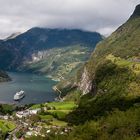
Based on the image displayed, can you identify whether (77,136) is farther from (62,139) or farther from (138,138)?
(138,138)

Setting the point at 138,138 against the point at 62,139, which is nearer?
the point at 138,138

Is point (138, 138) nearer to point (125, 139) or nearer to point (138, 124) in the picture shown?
point (125, 139)

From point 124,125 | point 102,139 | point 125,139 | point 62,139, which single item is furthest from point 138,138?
point 62,139

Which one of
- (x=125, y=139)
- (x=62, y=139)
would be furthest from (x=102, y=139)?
(x=62, y=139)

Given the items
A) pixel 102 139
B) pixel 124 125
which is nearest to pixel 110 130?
pixel 124 125

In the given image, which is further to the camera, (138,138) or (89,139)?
(89,139)

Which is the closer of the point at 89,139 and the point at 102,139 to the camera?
the point at 102,139

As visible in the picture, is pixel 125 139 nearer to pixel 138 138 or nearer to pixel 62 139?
pixel 138 138
